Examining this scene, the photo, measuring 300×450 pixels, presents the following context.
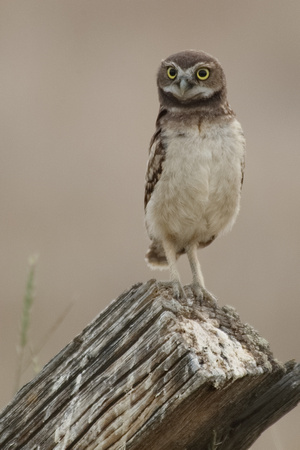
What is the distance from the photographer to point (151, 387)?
298cm

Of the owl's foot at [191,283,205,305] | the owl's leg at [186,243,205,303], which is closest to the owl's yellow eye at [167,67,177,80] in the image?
the owl's leg at [186,243,205,303]

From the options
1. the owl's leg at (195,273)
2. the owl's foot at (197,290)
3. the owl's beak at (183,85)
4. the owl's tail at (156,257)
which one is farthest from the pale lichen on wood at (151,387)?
the owl's tail at (156,257)

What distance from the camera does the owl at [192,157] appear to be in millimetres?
5117

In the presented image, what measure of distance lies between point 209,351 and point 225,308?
73cm

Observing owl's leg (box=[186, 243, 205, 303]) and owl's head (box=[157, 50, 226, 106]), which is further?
owl's head (box=[157, 50, 226, 106])

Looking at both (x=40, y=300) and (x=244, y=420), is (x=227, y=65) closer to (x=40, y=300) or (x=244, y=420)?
(x=40, y=300)

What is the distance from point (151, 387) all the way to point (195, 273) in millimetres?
2456

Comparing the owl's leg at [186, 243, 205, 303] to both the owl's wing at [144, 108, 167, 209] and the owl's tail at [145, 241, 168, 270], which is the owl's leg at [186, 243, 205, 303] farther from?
the owl's wing at [144, 108, 167, 209]

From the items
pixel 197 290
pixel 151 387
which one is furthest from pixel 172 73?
pixel 151 387

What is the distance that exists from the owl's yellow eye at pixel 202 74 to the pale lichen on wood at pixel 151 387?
213 centimetres

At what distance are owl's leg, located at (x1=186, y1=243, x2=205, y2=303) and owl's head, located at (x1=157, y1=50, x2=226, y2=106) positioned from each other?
2.86ft

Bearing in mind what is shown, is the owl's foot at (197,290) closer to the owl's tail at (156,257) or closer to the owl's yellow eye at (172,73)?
the owl's tail at (156,257)

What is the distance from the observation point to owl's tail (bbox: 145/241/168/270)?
5.78 meters

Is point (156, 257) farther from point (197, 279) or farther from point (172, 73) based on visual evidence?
point (172, 73)
